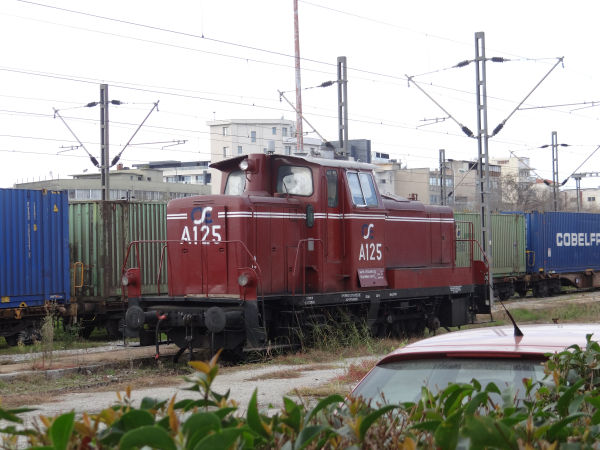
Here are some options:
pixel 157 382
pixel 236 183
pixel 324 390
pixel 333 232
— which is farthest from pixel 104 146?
pixel 324 390

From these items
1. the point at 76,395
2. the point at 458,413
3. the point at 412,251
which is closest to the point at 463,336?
the point at 458,413

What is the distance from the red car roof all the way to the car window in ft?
0.14

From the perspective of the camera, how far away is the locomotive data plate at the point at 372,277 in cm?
1500

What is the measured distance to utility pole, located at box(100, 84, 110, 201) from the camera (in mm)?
24406

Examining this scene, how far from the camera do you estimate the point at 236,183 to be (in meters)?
14.8

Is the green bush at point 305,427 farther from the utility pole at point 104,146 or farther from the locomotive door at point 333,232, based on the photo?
the utility pole at point 104,146

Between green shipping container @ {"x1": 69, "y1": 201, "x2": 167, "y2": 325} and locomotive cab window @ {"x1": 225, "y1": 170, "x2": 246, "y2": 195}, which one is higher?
locomotive cab window @ {"x1": 225, "y1": 170, "x2": 246, "y2": 195}

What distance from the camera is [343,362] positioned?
12719 millimetres

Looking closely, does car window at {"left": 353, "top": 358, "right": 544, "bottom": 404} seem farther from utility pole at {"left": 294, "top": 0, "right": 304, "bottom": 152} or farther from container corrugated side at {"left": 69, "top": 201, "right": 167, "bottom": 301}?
utility pole at {"left": 294, "top": 0, "right": 304, "bottom": 152}

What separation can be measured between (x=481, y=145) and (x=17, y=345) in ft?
47.0

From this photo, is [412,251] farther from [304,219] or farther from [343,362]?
[343,362]

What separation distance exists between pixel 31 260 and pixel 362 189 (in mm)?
7838

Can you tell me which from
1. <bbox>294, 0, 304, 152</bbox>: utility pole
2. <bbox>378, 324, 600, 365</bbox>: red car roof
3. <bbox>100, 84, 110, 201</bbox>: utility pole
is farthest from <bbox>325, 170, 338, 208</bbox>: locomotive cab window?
<bbox>294, 0, 304, 152</bbox>: utility pole

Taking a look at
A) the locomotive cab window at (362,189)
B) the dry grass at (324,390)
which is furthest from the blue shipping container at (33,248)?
the dry grass at (324,390)
